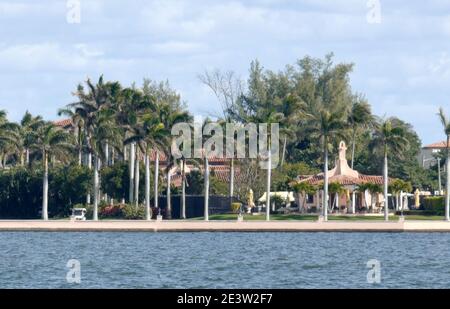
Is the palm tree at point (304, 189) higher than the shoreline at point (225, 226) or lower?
higher

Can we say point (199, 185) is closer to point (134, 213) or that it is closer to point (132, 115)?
point (132, 115)

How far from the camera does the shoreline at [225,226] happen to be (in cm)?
10044

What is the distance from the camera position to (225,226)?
10250 cm

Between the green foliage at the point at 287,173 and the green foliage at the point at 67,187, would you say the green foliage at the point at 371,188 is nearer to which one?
the green foliage at the point at 287,173

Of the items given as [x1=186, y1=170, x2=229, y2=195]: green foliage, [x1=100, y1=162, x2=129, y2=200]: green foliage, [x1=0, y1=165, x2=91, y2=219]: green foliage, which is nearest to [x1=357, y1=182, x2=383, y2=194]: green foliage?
[x1=186, y1=170, x2=229, y2=195]: green foliage

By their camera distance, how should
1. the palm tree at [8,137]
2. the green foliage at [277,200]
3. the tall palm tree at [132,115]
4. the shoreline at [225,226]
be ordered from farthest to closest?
the palm tree at [8,137] < the green foliage at [277,200] < the tall palm tree at [132,115] < the shoreline at [225,226]

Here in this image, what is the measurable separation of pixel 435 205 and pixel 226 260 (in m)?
57.4

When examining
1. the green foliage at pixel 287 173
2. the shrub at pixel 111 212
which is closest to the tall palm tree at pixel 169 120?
Answer: the shrub at pixel 111 212

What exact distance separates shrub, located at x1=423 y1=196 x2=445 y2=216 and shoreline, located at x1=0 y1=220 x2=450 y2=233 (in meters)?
20.2

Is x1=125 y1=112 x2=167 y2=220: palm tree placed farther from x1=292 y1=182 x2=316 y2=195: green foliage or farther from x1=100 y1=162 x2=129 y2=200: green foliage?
x1=292 y1=182 x2=316 y2=195: green foliage

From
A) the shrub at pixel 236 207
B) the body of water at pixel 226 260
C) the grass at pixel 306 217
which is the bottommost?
the body of water at pixel 226 260

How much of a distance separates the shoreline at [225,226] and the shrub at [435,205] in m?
20.2

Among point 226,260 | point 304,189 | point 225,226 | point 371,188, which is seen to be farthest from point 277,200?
point 226,260
